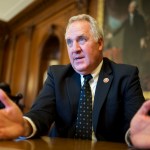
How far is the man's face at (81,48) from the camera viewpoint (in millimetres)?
2098

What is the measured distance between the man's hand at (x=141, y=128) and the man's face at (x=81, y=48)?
90 centimetres

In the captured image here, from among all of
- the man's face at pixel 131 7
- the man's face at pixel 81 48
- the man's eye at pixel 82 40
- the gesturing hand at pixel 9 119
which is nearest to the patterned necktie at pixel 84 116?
the man's face at pixel 81 48

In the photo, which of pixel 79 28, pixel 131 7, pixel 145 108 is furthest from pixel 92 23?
pixel 131 7

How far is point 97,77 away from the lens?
6.96 ft

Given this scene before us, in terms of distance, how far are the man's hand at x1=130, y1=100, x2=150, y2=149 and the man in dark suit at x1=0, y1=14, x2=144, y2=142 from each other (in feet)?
2.00

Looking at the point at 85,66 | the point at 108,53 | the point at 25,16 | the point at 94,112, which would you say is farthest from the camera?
the point at 25,16

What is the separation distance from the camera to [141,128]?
4.03 ft

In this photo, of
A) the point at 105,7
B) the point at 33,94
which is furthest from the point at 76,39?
the point at 33,94

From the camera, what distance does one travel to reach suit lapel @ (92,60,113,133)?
6.12 ft

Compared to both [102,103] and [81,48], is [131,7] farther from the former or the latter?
[102,103]

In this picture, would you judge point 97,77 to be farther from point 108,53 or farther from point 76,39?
point 108,53

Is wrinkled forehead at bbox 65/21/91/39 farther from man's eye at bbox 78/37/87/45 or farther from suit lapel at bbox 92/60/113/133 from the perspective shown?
suit lapel at bbox 92/60/113/133

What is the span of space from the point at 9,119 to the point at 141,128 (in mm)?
670

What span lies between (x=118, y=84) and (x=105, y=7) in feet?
11.6
